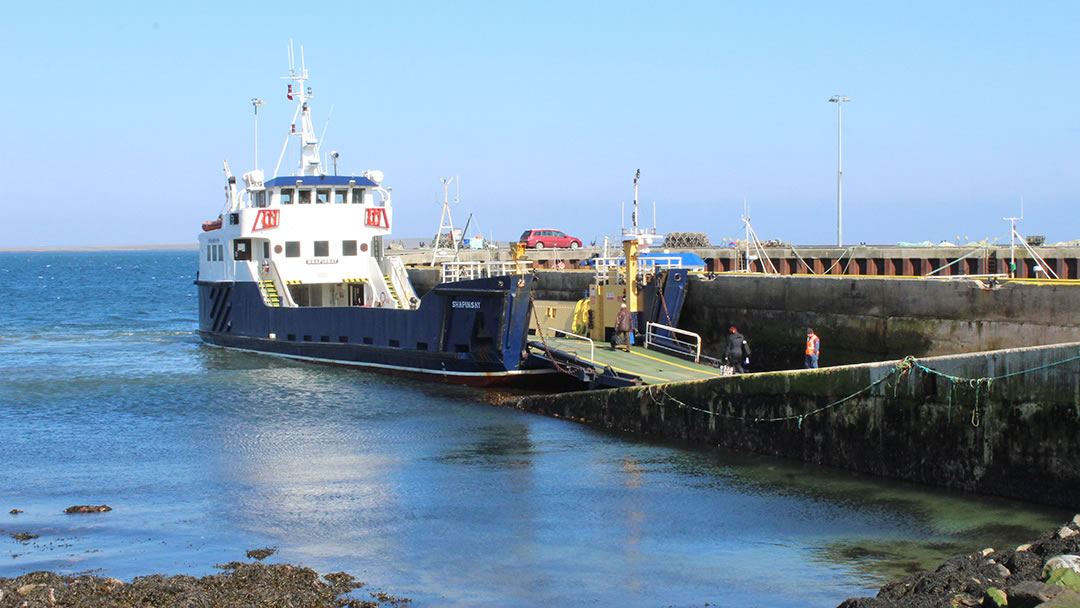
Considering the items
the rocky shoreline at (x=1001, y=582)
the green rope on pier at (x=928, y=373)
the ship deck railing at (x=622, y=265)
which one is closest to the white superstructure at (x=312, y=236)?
the ship deck railing at (x=622, y=265)

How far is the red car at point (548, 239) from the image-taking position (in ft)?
172

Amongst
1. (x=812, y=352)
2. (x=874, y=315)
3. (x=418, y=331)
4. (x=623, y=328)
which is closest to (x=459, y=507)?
(x=812, y=352)

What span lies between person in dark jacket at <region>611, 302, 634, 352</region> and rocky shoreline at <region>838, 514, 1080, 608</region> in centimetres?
1410

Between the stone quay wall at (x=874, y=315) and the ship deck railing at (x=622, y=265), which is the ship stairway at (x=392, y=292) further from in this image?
the stone quay wall at (x=874, y=315)

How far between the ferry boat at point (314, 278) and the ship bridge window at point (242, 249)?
0.10 ft

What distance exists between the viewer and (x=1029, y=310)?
19453mm

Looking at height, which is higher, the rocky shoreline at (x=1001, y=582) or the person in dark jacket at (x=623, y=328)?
the person in dark jacket at (x=623, y=328)

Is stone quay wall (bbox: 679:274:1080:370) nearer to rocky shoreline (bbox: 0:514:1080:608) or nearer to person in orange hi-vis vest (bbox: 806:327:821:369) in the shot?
person in orange hi-vis vest (bbox: 806:327:821:369)

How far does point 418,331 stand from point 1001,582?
1928cm

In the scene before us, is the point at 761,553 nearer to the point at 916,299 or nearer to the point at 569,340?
the point at 916,299

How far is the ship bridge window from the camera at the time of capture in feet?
107

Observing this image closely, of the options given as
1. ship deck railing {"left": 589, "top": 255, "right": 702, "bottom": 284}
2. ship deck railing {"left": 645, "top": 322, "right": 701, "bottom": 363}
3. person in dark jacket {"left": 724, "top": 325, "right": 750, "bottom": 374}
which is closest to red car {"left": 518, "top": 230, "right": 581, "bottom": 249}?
ship deck railing {"left": 589, "top": 255, "right": 702, "bottom": 284}

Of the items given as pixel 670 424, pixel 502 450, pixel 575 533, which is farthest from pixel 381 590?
pixel 670 424

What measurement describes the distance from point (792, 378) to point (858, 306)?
6.37 meters
